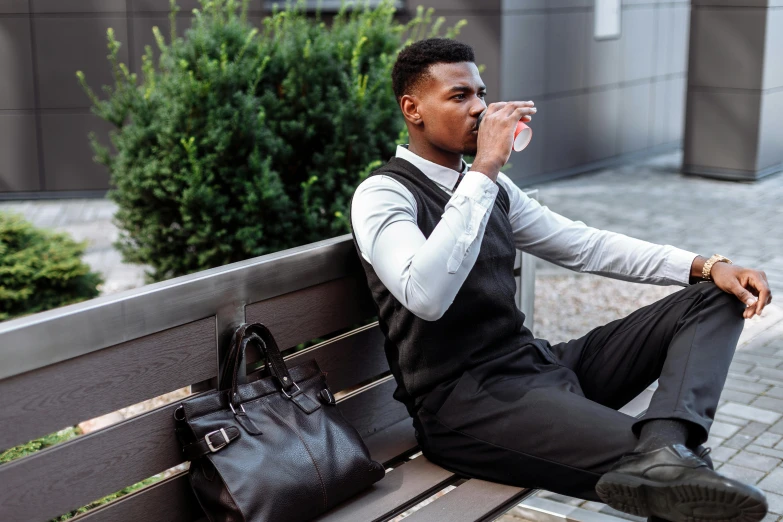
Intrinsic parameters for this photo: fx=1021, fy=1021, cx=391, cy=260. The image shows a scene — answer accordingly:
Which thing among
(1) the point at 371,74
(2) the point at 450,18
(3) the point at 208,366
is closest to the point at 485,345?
(3) the point at 208,366

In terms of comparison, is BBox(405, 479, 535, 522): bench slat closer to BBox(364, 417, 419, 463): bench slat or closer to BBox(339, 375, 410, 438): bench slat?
BBox(364, 417, 419, 463): bench slat

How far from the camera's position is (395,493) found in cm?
288

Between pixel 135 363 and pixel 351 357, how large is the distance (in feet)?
3.05

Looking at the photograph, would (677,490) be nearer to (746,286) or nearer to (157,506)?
(746,286)

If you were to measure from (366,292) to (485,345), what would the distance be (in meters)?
0.53

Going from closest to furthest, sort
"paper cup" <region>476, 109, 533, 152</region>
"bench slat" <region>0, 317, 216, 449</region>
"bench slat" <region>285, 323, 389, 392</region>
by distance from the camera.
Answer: "bench slat" <region>0, 317, 216, 449</region> < "paper cup" <region>476, 109, 533, 152</region> < "bench slat" <region>285, 323, 389, 392</region>

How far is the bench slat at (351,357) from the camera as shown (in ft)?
10.5

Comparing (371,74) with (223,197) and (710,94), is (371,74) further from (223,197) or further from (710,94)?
(710,94)

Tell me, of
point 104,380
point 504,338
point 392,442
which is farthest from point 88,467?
point 504,338

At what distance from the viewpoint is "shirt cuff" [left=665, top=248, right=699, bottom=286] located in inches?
130

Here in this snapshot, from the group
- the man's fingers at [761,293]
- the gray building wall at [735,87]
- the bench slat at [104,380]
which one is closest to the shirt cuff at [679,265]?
the man's fingers at [761,293]

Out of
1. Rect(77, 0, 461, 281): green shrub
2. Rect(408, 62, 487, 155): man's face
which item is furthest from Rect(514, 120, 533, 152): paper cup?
Rect(77, 0, 461, 281): green shrub

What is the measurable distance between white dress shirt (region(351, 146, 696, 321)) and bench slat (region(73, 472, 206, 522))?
77 cm

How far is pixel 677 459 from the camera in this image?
2.45 m
